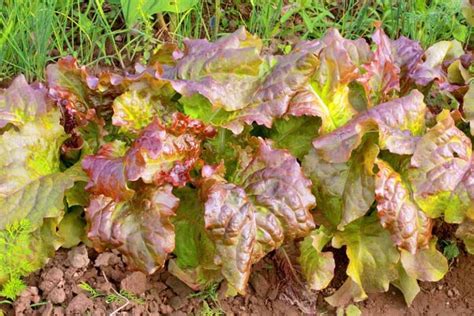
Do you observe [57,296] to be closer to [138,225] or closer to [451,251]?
[138,225]

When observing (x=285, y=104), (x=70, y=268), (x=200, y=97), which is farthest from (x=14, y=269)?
(x=285, y=104)

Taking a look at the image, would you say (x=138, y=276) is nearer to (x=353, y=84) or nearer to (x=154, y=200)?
(x=154, y=200)

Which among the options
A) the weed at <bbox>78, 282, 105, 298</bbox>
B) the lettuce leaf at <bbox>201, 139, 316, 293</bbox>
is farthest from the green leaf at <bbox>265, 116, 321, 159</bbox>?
the weed at <bbox>78, 282, 105, 298</bbox>

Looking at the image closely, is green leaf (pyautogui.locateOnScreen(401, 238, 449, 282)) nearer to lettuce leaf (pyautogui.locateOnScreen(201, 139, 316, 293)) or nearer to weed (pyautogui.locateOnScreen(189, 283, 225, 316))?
lettuce leaf (pyautogui.locateOnScreen(201, 139, 316, 293))

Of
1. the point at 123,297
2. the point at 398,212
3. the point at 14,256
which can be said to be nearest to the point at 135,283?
the point at 123,297

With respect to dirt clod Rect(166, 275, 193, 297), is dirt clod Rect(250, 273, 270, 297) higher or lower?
lower

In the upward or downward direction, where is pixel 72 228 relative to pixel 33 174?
downward

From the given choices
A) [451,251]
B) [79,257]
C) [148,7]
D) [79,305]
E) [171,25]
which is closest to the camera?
[79,305]

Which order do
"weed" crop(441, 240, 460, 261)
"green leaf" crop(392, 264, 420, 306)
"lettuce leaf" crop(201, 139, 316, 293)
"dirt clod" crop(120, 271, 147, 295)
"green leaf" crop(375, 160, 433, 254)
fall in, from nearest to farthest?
"lettuce leaf" crop(201, 139, 316, 293)
"green leaf" crop(375, 160, 433, 254)
"dirt clod" crop(120, 271, 147, 295)
"green leaf" crop(392, 264, 420, 306)
"weed" crop(441, 240, 460, 261)
